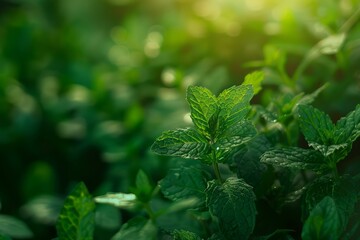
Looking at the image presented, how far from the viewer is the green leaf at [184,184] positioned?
1.16 meters

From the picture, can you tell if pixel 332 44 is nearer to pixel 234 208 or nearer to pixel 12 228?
pixel 234 208

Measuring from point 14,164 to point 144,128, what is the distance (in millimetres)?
647

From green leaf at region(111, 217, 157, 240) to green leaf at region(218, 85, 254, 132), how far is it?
0.26 metres

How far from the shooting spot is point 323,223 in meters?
1.01

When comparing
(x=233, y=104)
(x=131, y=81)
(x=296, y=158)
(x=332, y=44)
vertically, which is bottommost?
(x=296, y=158)

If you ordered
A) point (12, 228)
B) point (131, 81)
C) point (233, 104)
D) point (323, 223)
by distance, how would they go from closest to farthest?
point (323, 223) < point (233, 104) < point (12, 228) < point (131, 81)

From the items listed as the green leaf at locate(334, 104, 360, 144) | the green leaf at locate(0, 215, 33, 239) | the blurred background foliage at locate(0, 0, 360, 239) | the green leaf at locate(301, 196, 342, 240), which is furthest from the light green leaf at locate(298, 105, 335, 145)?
the green leaf at locate(0, 215, 33, 239)

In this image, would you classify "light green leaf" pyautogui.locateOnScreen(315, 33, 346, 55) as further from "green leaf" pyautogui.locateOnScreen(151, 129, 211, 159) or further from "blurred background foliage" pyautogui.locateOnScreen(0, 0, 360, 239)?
"green leaf" pyautogui.locateOnScreen(151, 129, 211, 159)

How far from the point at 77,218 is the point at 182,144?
0.28 m

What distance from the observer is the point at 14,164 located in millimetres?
2365

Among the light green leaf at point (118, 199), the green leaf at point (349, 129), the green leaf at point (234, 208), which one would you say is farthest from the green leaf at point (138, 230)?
the green leaf at point (349, 129)

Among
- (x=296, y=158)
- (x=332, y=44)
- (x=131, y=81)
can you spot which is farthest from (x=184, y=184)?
(x=131, y=81)

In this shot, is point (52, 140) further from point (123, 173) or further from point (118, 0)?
point (118, 0)

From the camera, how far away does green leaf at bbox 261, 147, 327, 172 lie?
3.51 ft
